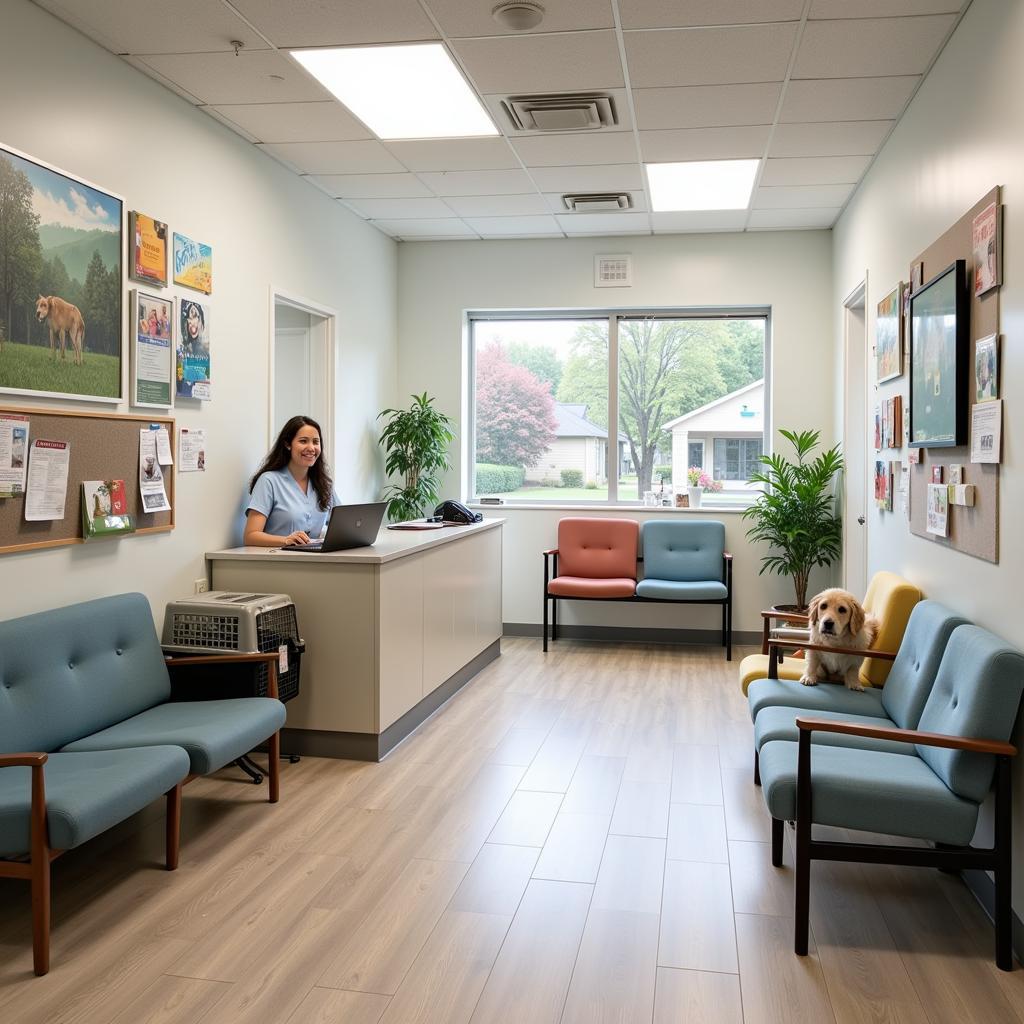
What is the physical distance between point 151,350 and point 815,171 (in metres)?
3.59

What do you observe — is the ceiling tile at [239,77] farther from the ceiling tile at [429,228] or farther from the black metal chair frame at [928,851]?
the black metal chair frame at [928,851]

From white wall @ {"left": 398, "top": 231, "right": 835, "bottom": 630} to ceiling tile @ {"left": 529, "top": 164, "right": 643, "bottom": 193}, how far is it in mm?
1345

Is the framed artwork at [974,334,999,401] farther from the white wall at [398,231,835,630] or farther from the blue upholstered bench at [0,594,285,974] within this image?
the white wall at [398,231,835,630]

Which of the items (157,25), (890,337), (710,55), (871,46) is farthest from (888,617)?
(157,25)

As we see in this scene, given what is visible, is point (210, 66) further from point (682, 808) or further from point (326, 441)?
point (682, 808)

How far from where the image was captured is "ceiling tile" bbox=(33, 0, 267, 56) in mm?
3303

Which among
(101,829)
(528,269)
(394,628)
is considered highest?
(528,269)

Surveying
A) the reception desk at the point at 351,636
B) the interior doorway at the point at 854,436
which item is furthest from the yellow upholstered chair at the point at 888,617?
the interior doorway at the point at 854,436

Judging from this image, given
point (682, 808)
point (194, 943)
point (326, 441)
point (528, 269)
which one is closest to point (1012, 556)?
point (682, 808)

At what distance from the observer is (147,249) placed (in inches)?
151

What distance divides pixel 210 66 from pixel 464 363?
360 centimetres

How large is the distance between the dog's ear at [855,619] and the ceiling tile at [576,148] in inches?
99.1

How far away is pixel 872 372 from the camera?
5.09 m

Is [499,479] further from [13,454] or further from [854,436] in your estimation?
[13,454]
